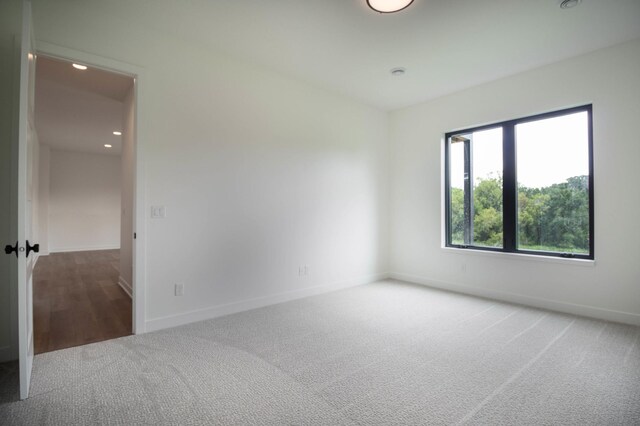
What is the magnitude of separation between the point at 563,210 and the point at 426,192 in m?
1.73

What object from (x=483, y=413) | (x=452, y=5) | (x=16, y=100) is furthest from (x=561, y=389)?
(x=16, y=100)

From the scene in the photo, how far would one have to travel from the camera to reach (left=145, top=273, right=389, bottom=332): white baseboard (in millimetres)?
3068

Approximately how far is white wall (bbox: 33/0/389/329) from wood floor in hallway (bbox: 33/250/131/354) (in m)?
0.61

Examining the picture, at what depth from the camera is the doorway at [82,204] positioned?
332 cm

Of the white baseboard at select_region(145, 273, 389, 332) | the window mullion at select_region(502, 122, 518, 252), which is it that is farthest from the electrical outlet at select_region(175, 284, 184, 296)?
the window mullion at select_region(502, 122, 518, 252)

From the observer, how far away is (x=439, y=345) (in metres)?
2.71

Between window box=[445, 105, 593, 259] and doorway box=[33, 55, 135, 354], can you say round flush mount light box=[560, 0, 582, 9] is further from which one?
doorway box=[33, 55, 135, 354]

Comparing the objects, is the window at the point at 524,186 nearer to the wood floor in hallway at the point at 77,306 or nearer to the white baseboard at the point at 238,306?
the white baseboard at the point at 238,306

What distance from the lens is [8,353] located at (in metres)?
2.39

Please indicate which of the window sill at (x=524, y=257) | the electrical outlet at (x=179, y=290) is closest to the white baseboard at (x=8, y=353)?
the electrical outlet at (x=179, y=290)

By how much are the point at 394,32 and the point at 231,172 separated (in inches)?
86.3

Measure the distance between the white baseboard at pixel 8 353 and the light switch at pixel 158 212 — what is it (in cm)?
139

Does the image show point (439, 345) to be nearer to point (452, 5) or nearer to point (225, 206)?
point (225, 206)

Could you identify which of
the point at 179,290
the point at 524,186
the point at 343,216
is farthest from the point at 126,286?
the point at 524,186
